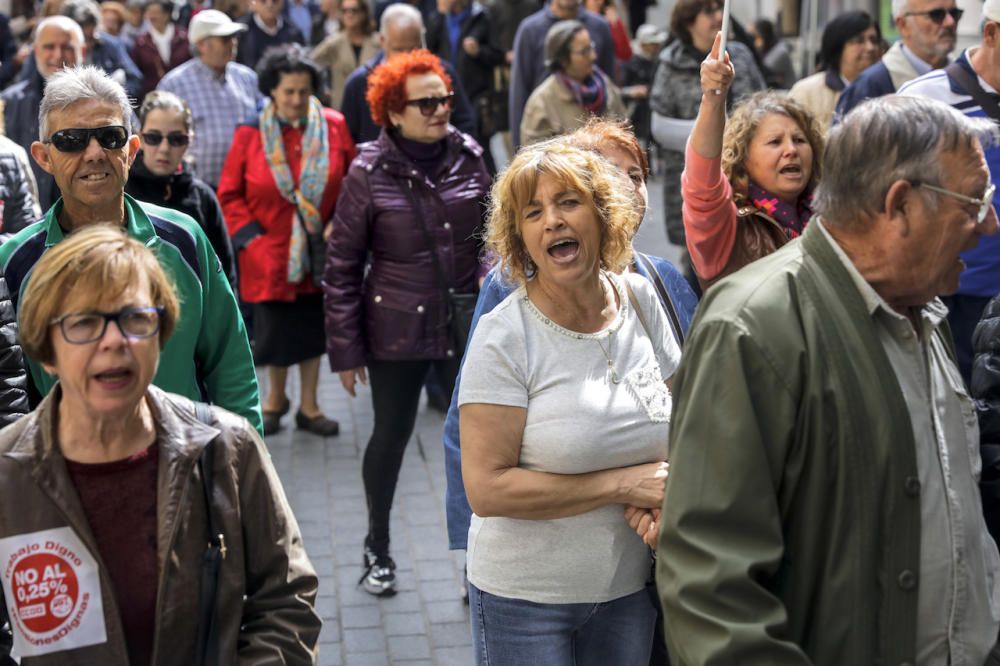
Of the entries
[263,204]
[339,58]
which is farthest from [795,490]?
[339,58]

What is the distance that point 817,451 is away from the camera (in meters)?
2.43

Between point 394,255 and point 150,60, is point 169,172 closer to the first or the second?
point 394,255

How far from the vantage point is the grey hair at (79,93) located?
395 cm

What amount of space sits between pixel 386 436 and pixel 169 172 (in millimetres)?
1568

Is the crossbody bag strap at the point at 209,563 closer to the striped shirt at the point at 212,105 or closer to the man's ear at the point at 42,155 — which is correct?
the man's ear at the point at 42,155

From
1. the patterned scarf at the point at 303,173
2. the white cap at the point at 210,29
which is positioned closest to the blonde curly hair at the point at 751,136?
the patterned scarf at the point at 303,173

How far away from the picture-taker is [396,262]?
5.87 metres

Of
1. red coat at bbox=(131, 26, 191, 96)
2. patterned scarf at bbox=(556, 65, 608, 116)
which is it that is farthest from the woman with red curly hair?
red coat at bbox=(131, 26, 191, 96)

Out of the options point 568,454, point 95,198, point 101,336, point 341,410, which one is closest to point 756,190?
point 568,454

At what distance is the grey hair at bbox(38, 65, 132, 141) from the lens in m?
3.95

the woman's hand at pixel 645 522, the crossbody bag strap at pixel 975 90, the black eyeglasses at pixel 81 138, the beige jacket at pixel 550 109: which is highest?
the black eyeglasses at pixel 81 138

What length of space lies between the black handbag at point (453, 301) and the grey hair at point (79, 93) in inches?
72.4

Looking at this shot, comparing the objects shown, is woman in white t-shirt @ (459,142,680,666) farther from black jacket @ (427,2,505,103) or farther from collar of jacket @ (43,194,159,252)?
black jacket @ (427,2,505,103)

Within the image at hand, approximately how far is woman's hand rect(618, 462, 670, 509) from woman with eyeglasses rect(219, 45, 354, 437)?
4.60 metres
